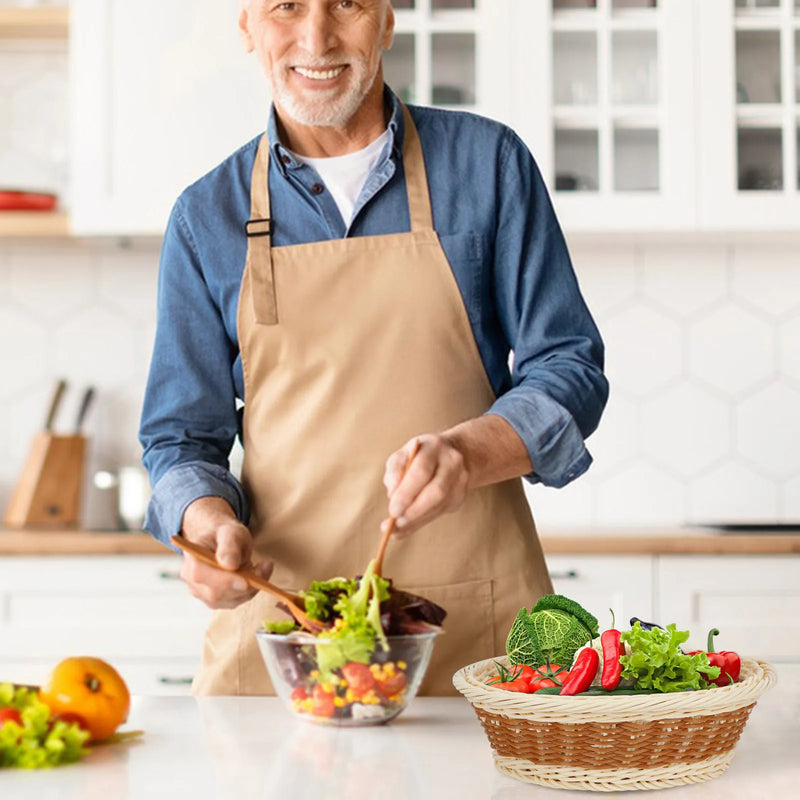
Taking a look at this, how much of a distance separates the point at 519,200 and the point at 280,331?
35 cm

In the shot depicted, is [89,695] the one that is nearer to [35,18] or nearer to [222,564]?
[222,564]

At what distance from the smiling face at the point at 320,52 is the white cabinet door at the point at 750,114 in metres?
1.37

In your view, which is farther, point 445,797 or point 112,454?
point 112,454

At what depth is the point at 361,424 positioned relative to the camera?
5.16ft

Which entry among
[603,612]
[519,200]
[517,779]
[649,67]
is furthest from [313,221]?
[649,67]

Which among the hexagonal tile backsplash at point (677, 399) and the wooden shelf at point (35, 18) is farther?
the hexagonal tile backsplash at point (677, 399)

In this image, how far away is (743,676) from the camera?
3.64ft

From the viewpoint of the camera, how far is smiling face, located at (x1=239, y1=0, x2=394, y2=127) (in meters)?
1.58

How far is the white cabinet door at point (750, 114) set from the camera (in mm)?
2785

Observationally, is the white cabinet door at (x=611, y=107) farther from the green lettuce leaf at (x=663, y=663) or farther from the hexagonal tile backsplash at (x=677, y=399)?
the green lettuce leaf at (x=663, y=663)

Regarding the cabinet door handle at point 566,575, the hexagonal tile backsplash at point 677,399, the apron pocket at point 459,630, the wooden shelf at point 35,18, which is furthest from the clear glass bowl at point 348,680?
the wooden shelf at point 35,18

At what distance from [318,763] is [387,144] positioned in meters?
0.86

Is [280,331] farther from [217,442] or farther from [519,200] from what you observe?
[519,200]

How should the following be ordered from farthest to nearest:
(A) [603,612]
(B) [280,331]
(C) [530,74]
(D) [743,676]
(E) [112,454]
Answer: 1. (E) [112,454]
2. (C) [530,74]
3. (A) [603,612]
4. (B) [280,331]
5. (D) [743,676]
